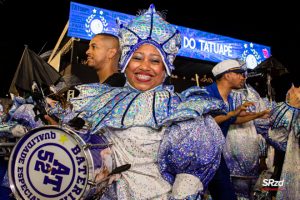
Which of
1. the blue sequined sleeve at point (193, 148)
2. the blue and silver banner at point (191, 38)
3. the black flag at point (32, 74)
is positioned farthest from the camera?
the blue and silver banner at point (191, 38)

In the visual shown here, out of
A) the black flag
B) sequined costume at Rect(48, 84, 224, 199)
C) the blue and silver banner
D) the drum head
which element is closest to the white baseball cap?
the black flag

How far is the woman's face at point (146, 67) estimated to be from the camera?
1.77 meters

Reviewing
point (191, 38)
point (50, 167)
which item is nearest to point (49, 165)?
point (50, 167)

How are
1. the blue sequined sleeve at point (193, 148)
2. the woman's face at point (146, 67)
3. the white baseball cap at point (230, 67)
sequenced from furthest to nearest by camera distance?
the white baseball cap at point (230, 67)
the woman's face at point (146, 67)
the blue sequined sleeve at point (193, 148)

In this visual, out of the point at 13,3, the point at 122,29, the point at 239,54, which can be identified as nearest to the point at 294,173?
the point at 122,29

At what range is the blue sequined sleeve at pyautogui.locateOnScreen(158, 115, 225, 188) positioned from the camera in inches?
58.8

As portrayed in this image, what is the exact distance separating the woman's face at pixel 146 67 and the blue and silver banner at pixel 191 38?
774 centimetres

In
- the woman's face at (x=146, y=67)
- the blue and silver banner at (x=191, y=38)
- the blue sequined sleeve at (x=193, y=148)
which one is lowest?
the blue sequined sleeve at (x=193, y=148)

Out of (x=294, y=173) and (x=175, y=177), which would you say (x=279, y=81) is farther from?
(x=175, y=177)

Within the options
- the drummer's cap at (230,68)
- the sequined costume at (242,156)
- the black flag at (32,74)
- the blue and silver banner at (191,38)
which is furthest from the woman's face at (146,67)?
the blue and silver banner at (191,38)

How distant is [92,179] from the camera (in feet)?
4.37

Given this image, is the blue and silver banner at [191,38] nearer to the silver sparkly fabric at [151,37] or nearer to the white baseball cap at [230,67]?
the white baseball cap at [230,67]

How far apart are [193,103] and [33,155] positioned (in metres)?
0.70

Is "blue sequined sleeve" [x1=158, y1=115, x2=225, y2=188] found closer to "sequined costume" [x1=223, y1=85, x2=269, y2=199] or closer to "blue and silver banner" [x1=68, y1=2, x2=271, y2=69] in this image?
"sequined costume" [x1=223, y1=85, x2=269, y2=199]
